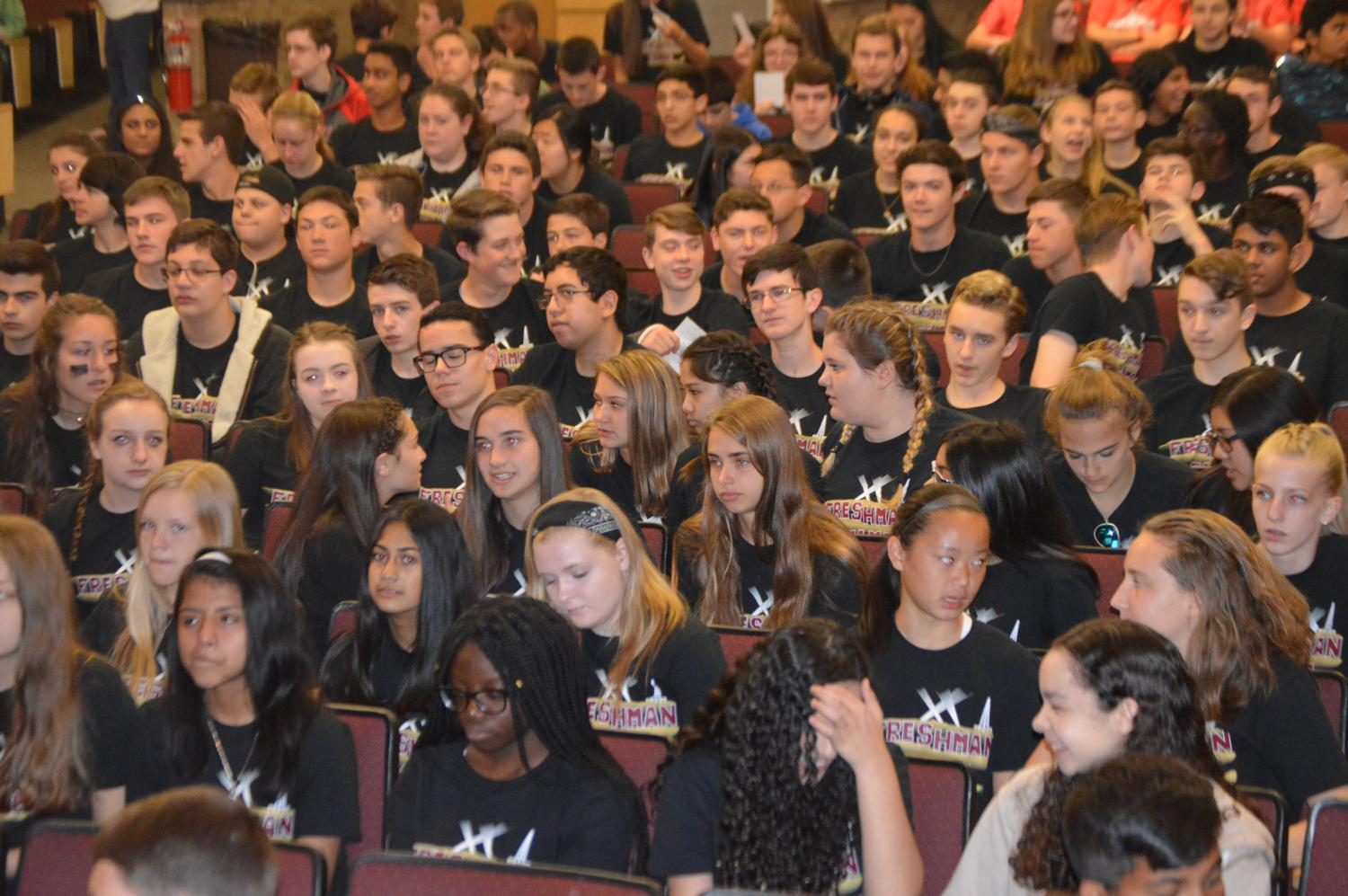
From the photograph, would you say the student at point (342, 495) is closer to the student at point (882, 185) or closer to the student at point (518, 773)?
the student at point (518, 773)

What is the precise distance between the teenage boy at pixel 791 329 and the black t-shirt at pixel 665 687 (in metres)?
1.93

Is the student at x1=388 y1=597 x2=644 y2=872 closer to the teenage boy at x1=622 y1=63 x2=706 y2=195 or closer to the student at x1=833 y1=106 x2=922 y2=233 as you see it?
the student at x1=833 y1=106 x2=922 y2=233

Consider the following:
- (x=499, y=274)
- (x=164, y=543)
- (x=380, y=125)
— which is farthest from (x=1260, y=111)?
(x=164, y=543)

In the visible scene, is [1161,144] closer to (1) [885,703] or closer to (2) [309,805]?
(1) [885,703]

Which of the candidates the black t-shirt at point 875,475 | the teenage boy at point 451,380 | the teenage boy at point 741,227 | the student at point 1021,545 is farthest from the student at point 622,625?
the teenage boy at point 741,227

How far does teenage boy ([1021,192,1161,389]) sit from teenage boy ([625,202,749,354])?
3.67 ft

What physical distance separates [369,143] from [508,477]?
5.17 metres

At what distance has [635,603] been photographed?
3520mm

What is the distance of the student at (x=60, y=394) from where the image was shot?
16.9 feet

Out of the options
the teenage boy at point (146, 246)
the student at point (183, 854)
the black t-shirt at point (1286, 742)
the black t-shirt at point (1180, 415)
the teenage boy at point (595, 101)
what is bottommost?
the black t-shirt at point (1286, 742)

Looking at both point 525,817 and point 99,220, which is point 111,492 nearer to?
point 525,817

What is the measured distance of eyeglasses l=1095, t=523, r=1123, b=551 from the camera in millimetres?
4438

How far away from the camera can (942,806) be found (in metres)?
2.98

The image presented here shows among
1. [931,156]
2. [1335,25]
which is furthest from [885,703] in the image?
[1335,25]
